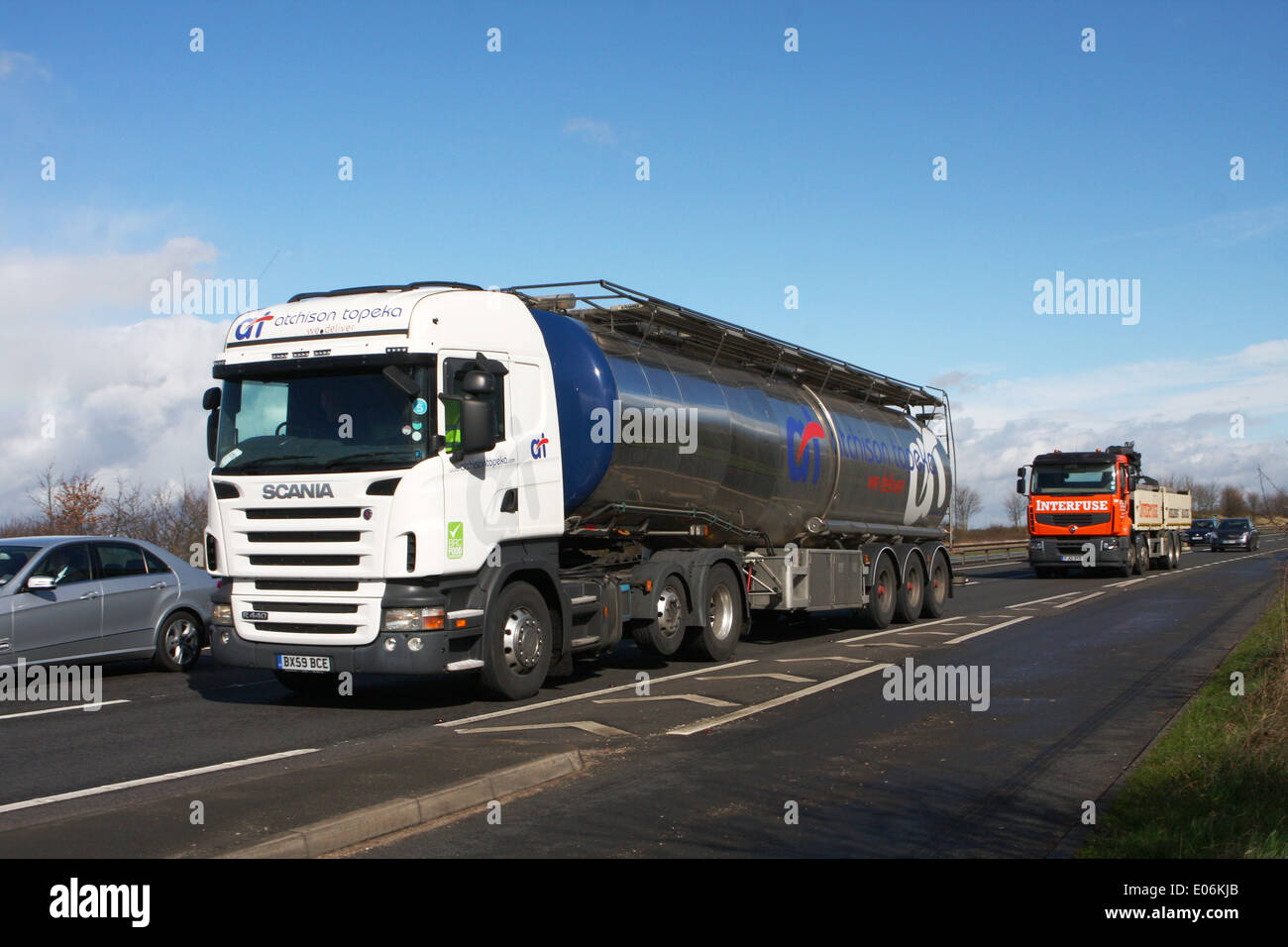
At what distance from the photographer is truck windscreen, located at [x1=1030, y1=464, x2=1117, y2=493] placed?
32.5 meters

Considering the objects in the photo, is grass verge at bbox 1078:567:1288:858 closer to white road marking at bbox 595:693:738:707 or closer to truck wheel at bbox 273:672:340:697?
white road marking at bbox 595:693:738:707

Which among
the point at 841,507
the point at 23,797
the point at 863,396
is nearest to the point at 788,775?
the point at 23,797

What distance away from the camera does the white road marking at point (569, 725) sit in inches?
359

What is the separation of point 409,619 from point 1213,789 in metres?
5.87

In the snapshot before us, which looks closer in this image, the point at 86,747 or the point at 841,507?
the point at 86,747

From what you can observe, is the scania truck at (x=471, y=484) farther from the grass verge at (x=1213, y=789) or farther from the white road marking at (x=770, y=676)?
the grass verge at (x=1213, y=789)

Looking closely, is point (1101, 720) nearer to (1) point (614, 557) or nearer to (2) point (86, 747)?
(1) point (614, 557)

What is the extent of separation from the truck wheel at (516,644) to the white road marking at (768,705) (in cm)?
183

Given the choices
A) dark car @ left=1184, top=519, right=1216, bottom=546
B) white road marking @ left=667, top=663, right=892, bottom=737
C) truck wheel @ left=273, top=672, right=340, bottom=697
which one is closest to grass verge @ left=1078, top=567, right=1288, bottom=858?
white road marking @ left=667, top=663, right=892, bottom=737

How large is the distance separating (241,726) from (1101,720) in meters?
7.03

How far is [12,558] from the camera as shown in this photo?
1179cm
